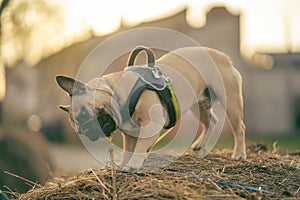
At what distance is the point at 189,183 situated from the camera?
18.0 feet

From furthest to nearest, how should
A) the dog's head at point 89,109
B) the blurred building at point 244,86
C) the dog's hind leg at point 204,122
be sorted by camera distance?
1. the blurred building at point 244,86
2. the dog's hind leg at point 204,122
3. the dog's head at point 89,109

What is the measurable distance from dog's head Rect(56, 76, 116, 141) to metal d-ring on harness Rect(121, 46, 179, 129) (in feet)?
0.78

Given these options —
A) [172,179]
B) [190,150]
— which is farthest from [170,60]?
[172,179]

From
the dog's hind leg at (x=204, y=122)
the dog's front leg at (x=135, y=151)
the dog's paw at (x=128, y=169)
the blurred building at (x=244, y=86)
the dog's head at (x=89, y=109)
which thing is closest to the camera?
the dog's paw at (x=128, y=169)

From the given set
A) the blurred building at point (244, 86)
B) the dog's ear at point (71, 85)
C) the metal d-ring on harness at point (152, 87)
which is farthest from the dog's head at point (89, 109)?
the blurred building at point (244, 86)

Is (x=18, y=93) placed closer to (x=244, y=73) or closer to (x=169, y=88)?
(x=244, y=73)

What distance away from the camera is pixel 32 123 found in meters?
37.0

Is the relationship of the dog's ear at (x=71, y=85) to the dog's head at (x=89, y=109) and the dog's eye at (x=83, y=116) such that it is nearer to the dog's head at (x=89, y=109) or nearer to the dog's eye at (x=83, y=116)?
the dog's head at (x=89, y=109)

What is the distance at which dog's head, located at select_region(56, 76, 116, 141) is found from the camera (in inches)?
253

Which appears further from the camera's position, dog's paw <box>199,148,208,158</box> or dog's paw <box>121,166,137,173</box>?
dog's paw <box>199,148,208,158</box>

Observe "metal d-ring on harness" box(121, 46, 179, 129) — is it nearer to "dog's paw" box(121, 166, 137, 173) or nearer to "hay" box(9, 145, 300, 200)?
"hay" box(9, 145, 300, 200)

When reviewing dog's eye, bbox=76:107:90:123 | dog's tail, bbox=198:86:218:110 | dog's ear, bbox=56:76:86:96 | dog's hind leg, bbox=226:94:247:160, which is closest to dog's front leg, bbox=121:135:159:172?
dog's eye, bbox=76:107:90:123

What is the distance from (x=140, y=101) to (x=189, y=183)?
5.08 ft

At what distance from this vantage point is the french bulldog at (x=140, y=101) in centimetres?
645
